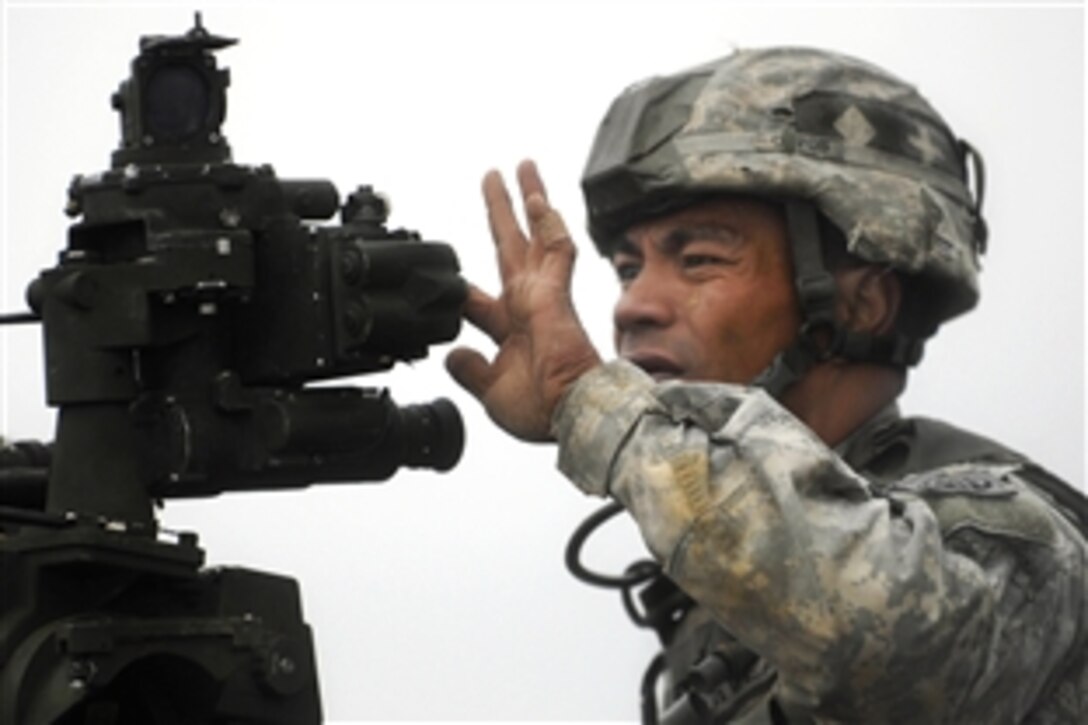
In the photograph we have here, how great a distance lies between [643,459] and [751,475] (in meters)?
0.23

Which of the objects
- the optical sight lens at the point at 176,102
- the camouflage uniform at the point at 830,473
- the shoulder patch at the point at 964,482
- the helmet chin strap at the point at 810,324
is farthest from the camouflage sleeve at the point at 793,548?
the optical sight lens at the point at 176,102

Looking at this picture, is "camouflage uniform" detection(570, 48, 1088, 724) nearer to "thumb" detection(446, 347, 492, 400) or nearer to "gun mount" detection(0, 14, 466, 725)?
"thumb" detection(446, 347, 492, 400)

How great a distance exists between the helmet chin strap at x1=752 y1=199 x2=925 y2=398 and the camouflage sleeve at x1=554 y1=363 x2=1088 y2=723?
3.65ft

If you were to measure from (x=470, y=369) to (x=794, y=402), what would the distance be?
1.50 m

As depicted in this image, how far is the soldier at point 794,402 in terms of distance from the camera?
22.1 ft

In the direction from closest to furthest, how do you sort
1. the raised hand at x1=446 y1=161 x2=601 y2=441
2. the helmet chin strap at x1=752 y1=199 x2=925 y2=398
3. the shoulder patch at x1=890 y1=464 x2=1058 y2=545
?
the raised hand at x1=446 y1=161 x2=601 y2=441, the shoulder patch at x1=890 y1=464 x2=1058 y2=545, the helmet chin strap at x1=752 y1=199 x2=925 y2=398

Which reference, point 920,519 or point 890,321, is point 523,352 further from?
point 890,321

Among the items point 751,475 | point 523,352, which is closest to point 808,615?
point 751,475

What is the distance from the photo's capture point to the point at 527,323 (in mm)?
6863

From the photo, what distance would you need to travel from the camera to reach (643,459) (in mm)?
6820

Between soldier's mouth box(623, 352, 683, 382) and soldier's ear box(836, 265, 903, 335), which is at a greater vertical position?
soldier's ear box(836, 265, 903, 335)

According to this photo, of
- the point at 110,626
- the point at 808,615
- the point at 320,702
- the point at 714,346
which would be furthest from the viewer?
the point at 714,346

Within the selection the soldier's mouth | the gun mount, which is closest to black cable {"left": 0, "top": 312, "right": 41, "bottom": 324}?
the gun mount

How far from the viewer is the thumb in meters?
6.95
